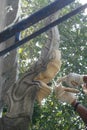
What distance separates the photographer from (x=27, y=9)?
1022 cm

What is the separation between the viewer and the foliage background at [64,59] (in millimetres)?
9875

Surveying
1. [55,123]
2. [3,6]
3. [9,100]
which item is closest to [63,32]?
[55,123]

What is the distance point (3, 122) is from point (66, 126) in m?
7.23

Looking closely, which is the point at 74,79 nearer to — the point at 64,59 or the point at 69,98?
the point at 69,98

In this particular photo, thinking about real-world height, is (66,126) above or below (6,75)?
below

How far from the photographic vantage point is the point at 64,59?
1030 centimetres

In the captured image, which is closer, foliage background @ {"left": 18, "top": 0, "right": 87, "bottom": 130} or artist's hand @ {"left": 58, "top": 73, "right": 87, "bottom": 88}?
artist's hand @ {"left": 58, "top": 73, "right": 87, "bottom": 88}

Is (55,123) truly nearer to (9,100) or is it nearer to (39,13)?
(9,100)

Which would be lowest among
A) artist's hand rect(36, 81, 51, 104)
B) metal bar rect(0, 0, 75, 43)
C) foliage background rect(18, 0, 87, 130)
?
foliage background rect(18, 0, 87, 130)

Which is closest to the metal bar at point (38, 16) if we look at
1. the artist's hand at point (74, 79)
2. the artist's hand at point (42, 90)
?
the artist's hand at point (42, 90)

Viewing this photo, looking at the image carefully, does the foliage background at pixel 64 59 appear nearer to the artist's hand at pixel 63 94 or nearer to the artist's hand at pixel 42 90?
the artist's hand at pixel 63 94

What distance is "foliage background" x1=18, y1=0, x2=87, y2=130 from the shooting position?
9.88 meters

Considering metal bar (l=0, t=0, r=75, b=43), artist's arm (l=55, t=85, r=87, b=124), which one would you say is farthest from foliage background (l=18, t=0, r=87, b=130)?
metal bar (l=0, t=0, r=75, b=43)

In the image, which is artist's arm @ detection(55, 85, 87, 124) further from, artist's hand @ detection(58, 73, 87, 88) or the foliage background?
the foliage background
